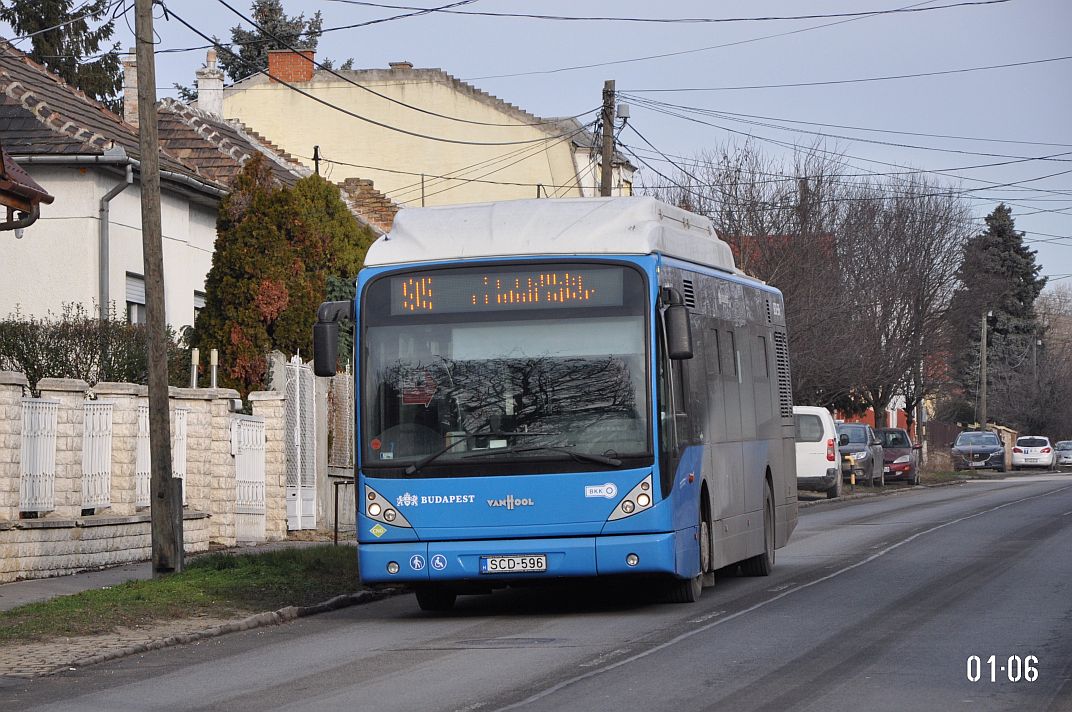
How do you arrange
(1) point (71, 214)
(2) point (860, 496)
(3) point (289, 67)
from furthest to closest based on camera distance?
(3) point (289, 67), (2) point (860, 496), (1) point (71, 214)

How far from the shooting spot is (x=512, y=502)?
13.4 m

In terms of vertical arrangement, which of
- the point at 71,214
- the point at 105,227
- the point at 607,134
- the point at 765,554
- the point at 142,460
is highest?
the point at 607,134

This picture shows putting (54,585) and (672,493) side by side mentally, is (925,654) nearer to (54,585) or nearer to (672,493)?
(672,493)

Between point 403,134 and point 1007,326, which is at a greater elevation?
point 403,134

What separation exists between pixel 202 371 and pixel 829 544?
10.5 meters

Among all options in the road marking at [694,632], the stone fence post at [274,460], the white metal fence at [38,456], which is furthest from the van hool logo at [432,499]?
the stone fence post at [274,460]

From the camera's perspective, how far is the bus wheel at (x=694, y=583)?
14.5 m

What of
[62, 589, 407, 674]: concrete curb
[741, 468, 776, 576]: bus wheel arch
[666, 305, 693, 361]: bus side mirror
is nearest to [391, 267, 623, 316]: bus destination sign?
[666, 305, 693, 361]: bus side mirror

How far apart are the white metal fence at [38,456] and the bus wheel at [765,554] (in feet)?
24.8

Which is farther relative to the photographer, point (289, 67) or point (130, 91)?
point (289, 67)

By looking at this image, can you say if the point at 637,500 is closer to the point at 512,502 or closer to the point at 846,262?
the point at 512,502

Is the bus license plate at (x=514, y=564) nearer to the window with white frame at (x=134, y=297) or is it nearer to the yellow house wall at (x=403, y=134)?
the window with white frame at (x=134, y=297)

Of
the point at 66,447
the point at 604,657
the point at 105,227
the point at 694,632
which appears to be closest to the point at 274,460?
the point at 66,447
